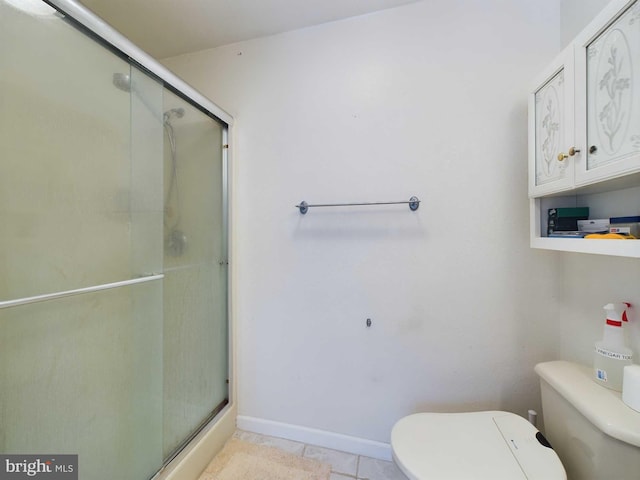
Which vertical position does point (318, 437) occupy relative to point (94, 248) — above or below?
below

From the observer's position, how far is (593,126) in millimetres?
721

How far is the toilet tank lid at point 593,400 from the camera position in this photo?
0.64 metres

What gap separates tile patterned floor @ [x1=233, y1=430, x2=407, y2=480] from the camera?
116 centimetres

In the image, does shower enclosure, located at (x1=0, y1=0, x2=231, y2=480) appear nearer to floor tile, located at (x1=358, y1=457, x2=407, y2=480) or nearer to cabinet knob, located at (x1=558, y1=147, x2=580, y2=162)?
floor tile, located at (x1=358, y1=457, x2=407, y2=480)

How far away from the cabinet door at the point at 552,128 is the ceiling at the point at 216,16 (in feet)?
2.42

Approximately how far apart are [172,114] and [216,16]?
0.58 metres

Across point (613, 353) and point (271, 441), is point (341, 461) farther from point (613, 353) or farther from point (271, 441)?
point (613, 353)

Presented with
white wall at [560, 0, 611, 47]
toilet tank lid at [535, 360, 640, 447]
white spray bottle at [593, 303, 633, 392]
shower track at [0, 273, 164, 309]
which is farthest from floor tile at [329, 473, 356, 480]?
white wall at [560, 0, 611, 47]

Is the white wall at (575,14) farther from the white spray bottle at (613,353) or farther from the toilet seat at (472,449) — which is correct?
the toilet seat at (472,449)

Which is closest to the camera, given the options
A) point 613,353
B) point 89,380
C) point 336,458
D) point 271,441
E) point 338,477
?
point 613,353

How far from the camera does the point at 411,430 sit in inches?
34.8

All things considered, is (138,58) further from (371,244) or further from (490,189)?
(490,189)

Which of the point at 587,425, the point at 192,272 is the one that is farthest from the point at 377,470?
the point at 192,272

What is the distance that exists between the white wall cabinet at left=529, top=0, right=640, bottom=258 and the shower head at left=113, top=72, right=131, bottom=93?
1460mm
